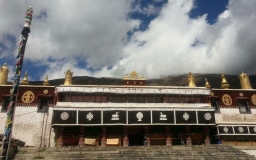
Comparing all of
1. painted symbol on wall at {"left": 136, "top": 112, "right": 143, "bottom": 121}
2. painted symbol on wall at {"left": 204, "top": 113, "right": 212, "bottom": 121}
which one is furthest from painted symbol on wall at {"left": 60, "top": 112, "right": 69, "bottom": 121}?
painted symbol on wall at {"left": 204, "top": 113, "right": 212, "bottom": 121}

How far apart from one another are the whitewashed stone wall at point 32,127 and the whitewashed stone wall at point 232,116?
1889 centimetres

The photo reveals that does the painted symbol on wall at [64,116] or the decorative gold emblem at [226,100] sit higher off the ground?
the decorative gold emblem at [226,100]

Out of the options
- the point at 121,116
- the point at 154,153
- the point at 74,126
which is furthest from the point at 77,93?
the point at 154,153

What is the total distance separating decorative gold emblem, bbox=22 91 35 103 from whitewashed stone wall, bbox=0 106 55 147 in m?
0.75

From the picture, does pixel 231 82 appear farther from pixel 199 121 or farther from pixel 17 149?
pixel 17 149

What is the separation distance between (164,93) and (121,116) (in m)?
5.42

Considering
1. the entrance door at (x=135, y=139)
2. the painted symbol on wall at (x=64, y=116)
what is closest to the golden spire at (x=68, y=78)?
the painted symbol on wall at (x=64, y=116)

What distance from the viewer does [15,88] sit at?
1686 centimetres

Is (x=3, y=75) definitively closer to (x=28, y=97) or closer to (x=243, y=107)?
(x=28, y=97)

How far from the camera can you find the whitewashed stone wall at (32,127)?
24031 mm

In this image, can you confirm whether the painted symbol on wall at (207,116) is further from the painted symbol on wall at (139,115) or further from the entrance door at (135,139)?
the entrance door at (135,139)

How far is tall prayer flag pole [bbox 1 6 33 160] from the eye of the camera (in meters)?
15.4

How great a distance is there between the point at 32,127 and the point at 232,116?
2241 cm

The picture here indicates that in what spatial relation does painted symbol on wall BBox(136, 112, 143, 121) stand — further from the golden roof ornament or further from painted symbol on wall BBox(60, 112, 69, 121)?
the golden roof ornament
